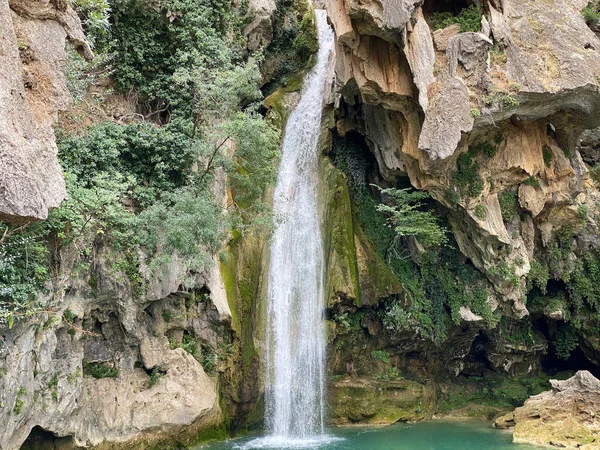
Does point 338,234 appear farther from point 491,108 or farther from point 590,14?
Answer: point 590,14

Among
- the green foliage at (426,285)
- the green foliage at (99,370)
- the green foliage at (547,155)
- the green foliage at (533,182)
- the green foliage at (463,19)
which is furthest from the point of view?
the green foliage at (426,285)

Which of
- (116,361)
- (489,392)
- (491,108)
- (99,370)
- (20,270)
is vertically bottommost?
(489,392)

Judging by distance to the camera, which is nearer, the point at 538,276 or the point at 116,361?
the point at 116,361

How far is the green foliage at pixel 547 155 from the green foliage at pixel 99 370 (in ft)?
43.9

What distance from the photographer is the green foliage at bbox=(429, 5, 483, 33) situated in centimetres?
1522

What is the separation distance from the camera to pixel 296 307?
16.5m

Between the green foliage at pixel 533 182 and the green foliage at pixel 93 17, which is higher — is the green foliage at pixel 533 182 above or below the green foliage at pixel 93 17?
below

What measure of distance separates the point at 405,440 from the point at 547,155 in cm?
939

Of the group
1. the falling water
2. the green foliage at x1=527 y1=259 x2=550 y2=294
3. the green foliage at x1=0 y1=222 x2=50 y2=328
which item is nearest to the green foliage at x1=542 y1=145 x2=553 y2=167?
the green foliage at x1=527 y1=259 x2=550 y2=294

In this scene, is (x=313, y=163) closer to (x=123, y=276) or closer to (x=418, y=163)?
(x=418, y=163)

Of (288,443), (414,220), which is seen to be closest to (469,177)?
(414,220)

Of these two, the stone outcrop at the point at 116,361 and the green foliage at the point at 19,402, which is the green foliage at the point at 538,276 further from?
the green foliage at the point at 19,402

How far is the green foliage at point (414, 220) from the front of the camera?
53.2 ft

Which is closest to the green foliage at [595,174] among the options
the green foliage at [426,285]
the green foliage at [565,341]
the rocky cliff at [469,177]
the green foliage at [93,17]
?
the rocky cliff at [469,177]
